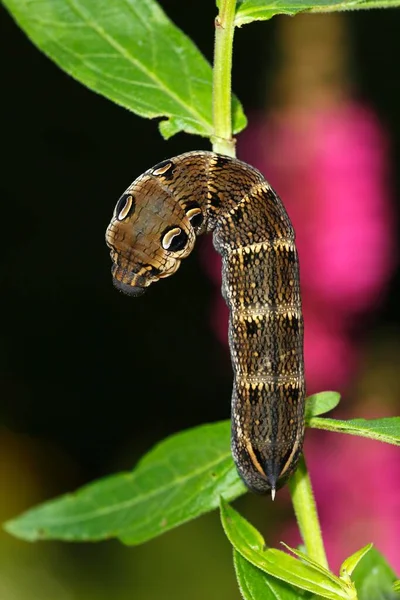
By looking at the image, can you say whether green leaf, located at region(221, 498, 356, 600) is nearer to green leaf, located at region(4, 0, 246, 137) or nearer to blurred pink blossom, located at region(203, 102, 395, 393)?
green leaf, located at region(4, 0, 246, 137)

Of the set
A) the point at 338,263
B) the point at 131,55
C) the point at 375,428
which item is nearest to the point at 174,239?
the point at 131,55

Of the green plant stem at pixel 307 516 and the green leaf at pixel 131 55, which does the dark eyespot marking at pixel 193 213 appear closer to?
the green leaf at pixel 131 55

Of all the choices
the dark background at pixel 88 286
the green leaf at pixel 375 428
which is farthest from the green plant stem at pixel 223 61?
the dark background at pixel 88 286

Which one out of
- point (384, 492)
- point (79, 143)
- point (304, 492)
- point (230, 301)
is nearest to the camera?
point (304, 492)

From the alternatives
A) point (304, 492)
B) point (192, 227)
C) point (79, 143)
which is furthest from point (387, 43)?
point (304, 492)

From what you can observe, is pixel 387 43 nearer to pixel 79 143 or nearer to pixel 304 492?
pixel 79 143

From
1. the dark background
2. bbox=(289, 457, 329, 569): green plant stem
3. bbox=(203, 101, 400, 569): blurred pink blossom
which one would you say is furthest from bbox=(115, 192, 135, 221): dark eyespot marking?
the dark background
